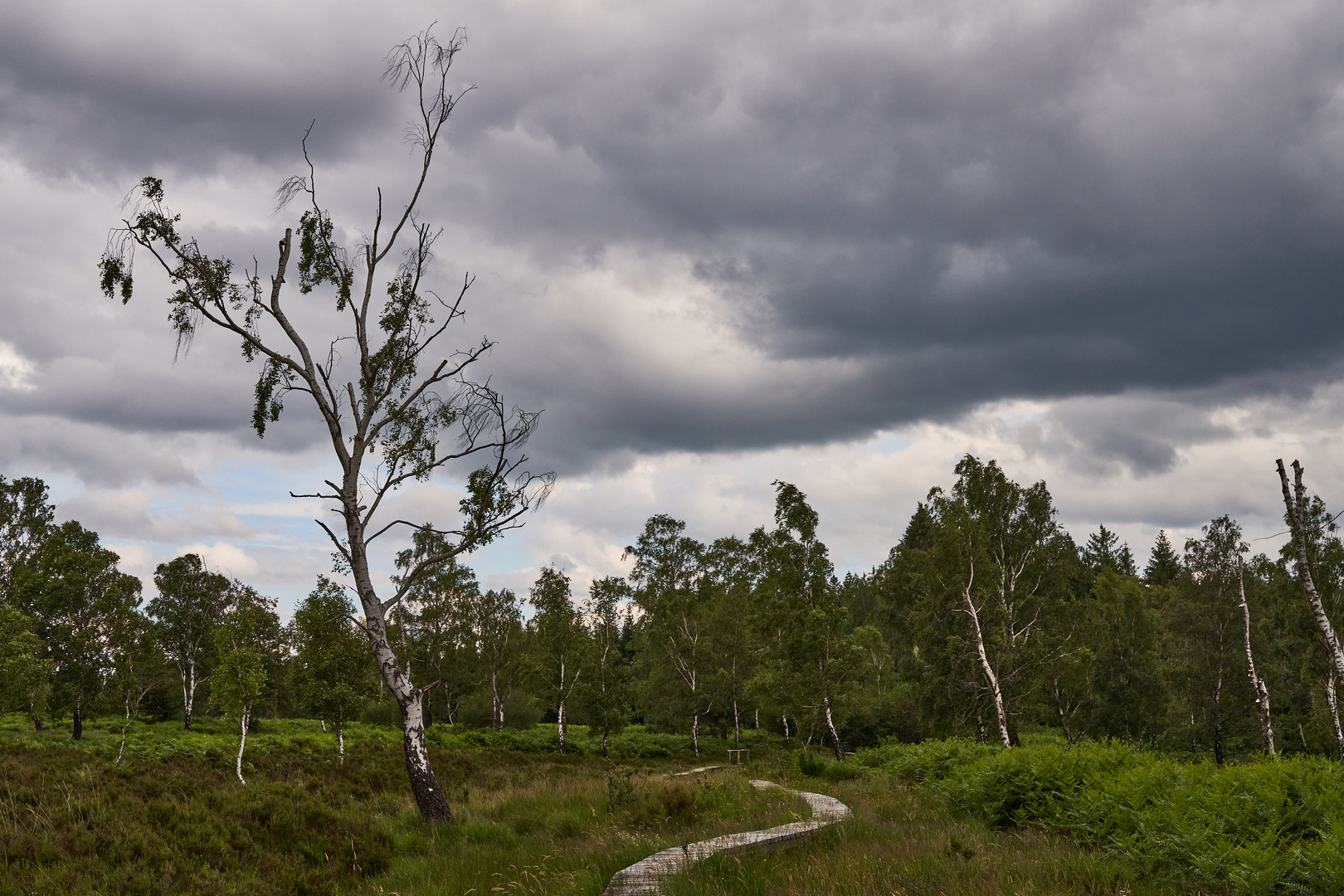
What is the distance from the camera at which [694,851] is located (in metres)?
8.68

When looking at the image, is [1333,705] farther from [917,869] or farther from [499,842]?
[499,842]

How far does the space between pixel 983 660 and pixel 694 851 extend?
24.5 meters

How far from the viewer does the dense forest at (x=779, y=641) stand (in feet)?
94.5

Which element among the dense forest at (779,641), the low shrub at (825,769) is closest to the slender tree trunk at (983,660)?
the dense forest at (779,641)

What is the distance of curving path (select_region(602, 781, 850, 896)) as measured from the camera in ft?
25.7

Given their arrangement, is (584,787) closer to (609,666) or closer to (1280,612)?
(609,666)

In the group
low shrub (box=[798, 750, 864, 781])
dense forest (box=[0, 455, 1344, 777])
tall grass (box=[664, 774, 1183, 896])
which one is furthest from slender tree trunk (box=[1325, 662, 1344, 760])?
tall grass (box=[664, 774, 1183, 896])

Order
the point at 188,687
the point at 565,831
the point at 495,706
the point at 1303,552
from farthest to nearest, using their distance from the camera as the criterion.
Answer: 1. the point at 495,706
2. the point at 188,687
3. the point at 1303,552
4. the point at 565,831

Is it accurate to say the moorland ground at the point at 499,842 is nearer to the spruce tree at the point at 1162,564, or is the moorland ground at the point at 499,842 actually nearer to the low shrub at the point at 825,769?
the low shrub at the point at 825,769

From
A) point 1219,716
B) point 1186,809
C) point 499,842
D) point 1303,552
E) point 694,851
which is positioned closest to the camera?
point 694,851

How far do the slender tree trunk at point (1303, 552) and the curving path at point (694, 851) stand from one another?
18781 mm

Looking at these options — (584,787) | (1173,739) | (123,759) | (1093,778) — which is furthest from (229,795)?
(1173,739)

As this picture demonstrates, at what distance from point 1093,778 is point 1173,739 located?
123 feet

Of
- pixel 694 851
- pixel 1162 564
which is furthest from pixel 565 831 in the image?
pixel 1162 564
